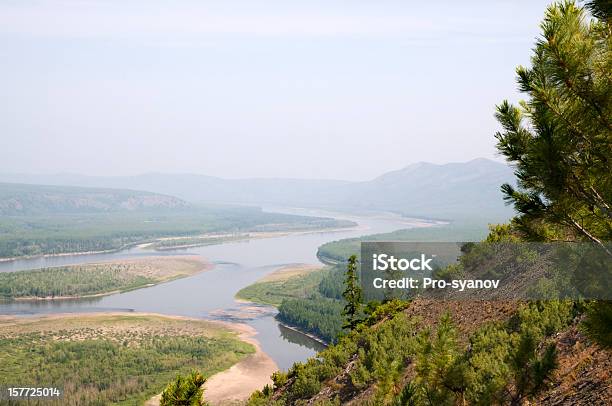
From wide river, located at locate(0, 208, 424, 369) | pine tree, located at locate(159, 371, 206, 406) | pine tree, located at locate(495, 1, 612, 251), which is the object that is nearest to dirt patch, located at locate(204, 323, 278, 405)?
wide river, located at locate(0, 208, 424, 369)

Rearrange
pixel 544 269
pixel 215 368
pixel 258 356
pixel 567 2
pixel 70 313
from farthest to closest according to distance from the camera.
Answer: pixel 70 313 < pixel 258 356 < pixel 215 368 < pixel 544 269 < pixel 567 2

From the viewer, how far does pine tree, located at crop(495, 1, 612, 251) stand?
23.8ft

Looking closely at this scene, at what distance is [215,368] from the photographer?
5534cm

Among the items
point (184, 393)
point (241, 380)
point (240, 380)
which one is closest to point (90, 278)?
point (240, 380)

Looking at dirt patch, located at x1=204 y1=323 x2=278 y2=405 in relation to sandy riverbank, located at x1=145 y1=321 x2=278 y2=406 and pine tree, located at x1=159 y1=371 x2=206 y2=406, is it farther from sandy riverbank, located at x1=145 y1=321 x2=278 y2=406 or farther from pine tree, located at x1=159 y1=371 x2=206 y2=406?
pine tree, located at x1=159 y1=371 x2=206 y2=406

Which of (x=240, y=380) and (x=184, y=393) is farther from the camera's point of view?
(x=240, y=380)

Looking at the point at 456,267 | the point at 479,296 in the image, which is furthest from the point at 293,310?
the point at 479,296

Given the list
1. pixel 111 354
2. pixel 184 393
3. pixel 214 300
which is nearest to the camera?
pixel 184 393

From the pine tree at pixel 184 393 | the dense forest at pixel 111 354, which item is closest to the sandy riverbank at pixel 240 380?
the dense forest at pixel 111 354

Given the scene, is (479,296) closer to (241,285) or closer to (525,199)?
(525,199)

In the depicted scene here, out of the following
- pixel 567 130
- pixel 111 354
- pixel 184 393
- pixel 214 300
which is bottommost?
pixel 214 300

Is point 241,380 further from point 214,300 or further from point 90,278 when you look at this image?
point 90,278

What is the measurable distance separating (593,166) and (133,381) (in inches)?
1996

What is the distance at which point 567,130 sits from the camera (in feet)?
24.8
